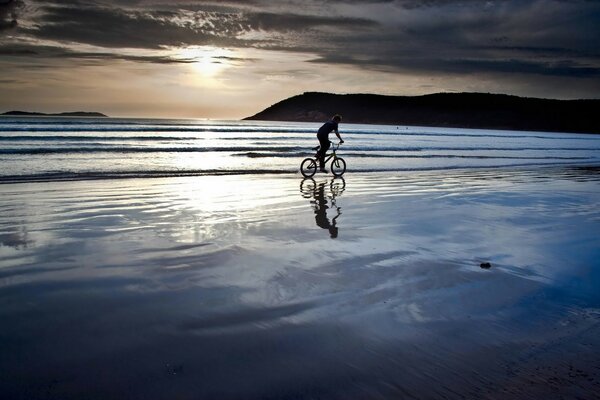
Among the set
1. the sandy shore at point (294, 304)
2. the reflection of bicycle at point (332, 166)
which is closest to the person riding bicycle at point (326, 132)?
the reflection of bicycle at point (332, 166)

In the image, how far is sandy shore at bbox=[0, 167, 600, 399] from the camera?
3.69m

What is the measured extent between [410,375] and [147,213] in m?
8.11

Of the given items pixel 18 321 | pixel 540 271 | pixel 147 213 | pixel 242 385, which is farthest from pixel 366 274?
pixel 147 213

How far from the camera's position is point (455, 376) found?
3.78 metres

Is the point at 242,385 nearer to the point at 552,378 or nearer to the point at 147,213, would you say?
the point at 552,378

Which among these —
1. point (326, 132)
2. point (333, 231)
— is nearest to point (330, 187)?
point (326, 132)

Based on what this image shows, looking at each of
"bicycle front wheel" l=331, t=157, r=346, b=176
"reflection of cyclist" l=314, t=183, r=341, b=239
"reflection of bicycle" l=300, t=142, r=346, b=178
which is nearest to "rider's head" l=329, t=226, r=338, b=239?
"reflection of cyclist" l=314, t=183, r=341, b=239

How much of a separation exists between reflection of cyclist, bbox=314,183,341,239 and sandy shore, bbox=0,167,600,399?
0.31 feet

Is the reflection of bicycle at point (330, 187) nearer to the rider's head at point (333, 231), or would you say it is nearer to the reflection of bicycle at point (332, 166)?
the reflection of bicycle at point (332, 166)

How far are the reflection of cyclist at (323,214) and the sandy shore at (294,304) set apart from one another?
9 centimetres

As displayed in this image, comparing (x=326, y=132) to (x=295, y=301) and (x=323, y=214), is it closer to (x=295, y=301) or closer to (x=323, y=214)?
(x=323, y=214)

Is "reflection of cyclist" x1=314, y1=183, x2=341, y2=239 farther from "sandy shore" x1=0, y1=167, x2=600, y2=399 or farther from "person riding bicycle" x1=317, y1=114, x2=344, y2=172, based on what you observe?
"person riding bicycle" x1=317, y1=114, x2=344, y2=172

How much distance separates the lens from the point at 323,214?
11.0 m

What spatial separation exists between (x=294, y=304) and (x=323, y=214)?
228 inches
